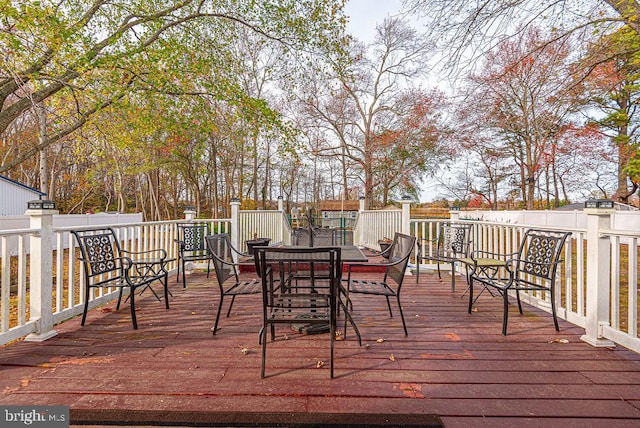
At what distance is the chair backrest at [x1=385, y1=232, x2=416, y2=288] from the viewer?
2.62m

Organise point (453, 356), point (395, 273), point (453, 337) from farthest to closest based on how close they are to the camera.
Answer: point (395, 273) → point (453, 337) → point (453, 356)

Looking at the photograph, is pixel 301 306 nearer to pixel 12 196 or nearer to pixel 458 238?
pixel 458 238

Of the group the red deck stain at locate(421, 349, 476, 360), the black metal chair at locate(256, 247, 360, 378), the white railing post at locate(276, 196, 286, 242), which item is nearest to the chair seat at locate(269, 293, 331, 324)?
the black metal chair at locate(256, 247, 360, 378)

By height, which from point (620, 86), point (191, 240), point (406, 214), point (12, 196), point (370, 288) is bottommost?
point (370, 288)

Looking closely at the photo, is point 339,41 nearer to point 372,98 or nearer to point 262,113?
point 262,113

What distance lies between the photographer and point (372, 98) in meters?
13.8

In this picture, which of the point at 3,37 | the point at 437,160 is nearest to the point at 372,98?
the point at 437,160

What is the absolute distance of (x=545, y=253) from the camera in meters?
2.95

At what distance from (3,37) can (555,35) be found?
8.69 meters

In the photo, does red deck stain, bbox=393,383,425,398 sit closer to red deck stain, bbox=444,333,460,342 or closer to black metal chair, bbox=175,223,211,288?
red deck stain, bbox=444,333,460,342

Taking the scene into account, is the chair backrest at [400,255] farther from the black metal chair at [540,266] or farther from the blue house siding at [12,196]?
the blue house siding at [12,196]

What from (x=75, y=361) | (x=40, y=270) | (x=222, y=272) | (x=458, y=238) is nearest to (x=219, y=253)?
(x=222, y=272)

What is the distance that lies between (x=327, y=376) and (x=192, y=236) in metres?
3.66

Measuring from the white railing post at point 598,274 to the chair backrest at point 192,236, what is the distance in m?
4.63
